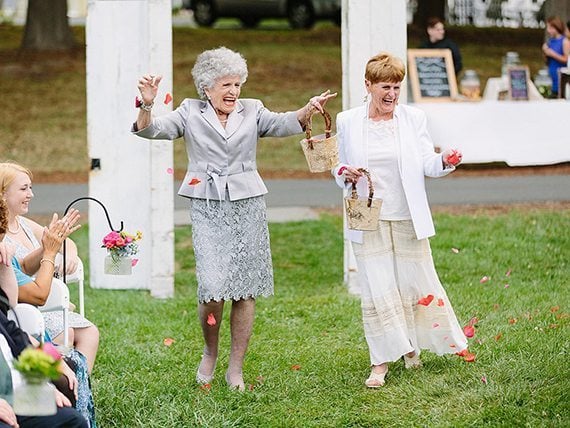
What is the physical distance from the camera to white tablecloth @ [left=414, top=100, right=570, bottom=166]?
11.0 meters

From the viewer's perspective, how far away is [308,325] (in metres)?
8.16

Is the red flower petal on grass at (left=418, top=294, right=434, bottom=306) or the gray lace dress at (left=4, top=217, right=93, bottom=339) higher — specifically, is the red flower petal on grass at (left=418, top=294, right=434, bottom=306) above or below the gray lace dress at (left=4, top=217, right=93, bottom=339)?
below

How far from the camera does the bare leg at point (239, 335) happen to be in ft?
21.8

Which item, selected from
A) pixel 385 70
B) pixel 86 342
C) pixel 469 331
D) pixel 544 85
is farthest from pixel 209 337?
pixel 544 85

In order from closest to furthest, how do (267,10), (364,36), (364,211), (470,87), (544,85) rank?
(364,211)
(364,36)
(470,87)
(544,85)
(267,10)

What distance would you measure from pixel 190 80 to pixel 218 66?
552 inches

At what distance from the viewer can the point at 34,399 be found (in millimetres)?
4625

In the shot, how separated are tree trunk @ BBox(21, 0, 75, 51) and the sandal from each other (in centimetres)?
1656

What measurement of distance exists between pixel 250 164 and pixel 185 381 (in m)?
1.26

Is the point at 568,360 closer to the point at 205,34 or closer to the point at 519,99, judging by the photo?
the point at 519,99

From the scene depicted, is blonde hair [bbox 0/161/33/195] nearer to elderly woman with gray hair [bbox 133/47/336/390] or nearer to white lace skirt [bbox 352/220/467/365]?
elderly woman with gray hair [bbox 133/47/336/390]

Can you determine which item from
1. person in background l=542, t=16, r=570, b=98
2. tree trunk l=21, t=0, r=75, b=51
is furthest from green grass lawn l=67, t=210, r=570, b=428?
tree trunk l=21, t=0, r=75, b=51

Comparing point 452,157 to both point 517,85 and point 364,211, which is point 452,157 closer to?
point 364,211

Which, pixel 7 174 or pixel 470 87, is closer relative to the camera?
pixel 7 174
